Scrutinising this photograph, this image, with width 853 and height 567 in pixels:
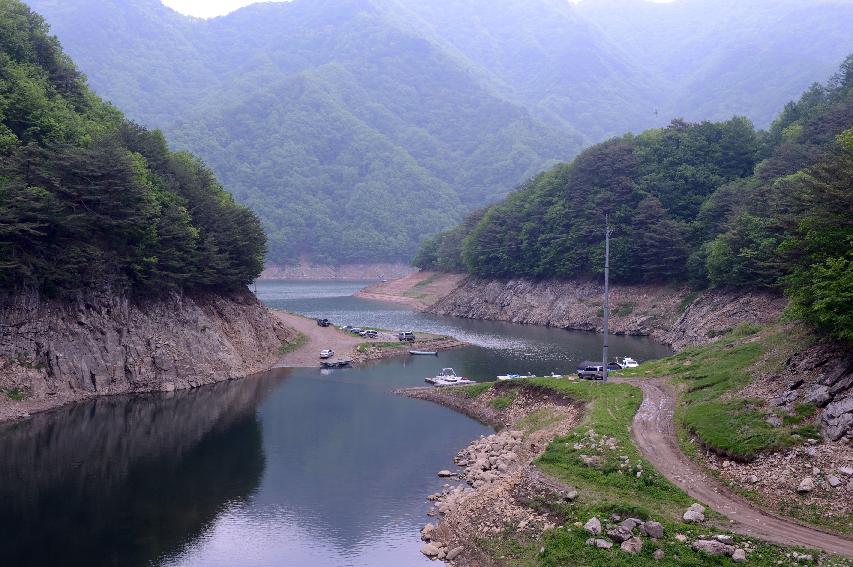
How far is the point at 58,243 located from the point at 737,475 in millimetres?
65018

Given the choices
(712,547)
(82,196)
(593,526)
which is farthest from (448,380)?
(712,547)

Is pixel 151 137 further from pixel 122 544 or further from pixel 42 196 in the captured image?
pixel 122 544

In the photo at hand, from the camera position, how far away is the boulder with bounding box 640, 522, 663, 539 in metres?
33.9

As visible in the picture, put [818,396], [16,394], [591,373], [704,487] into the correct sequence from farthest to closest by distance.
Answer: [591,373], [16,394], [818,396], [704,487]

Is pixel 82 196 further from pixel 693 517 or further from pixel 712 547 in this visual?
pixel 712 547

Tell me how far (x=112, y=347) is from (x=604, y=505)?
190 feet

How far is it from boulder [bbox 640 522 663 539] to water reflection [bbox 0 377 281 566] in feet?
81.0

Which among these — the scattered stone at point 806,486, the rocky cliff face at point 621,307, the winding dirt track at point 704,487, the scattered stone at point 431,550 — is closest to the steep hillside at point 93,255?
the scattered stone at point 431,550

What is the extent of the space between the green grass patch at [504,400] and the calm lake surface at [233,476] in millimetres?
3730

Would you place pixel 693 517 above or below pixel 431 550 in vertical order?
above

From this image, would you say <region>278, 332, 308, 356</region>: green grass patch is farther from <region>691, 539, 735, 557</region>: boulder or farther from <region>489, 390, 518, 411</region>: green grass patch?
<region>691, 539, 735, 557</region>: boulder

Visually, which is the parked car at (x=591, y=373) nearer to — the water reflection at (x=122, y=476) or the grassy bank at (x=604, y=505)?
the grassy bank at (x=604, y=505)

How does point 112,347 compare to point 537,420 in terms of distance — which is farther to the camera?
point 112,347

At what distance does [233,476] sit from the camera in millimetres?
53250
